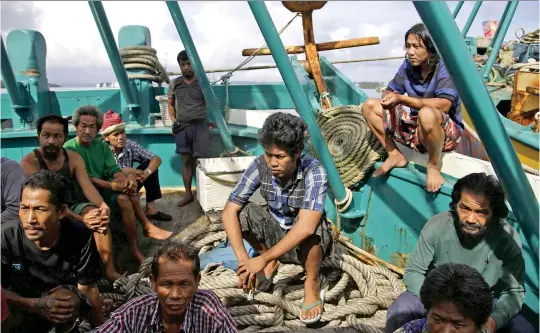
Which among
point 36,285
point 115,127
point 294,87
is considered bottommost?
point 36,285

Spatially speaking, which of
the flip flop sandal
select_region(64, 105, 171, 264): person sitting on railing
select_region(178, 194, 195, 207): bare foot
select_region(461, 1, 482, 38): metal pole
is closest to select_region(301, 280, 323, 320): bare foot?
the flip flop sandal

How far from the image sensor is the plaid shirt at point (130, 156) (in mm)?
3578

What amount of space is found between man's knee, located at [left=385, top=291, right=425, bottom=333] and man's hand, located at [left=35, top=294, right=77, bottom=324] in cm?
135

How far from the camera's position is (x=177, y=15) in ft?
12.3

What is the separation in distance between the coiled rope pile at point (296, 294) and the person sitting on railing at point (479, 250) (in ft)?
1.26

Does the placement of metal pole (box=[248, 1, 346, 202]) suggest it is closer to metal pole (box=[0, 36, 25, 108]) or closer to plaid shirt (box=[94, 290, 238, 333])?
plaid shirt (box=[94, 290, 238, 333])

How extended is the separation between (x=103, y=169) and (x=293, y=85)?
144 centimetres

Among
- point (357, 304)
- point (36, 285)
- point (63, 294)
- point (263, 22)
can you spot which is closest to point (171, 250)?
point (63, 294)

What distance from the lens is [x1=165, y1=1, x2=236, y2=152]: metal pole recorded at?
3760mm

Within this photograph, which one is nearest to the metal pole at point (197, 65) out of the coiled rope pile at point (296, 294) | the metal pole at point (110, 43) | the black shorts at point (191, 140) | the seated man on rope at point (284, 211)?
the black shorts at point (191, 140)

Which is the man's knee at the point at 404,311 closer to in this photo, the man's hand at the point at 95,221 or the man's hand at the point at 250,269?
the man's hand at the point at 250,269

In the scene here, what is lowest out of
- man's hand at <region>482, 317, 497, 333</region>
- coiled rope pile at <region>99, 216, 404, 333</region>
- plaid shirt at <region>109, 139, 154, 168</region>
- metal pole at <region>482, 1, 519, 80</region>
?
coiled rope pile at <region>99, 216, 404, 333</region>

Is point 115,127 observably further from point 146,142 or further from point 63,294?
point 63,294

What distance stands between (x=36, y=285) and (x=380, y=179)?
2046mm
